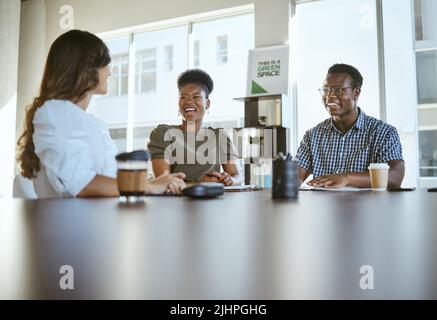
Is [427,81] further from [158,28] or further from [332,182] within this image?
[158,28]

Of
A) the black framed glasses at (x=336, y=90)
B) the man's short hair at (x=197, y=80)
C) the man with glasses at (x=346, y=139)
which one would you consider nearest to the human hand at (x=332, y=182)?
the man with glasses at (x=346, y=139)

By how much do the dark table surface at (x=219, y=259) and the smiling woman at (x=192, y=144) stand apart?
1.96 m

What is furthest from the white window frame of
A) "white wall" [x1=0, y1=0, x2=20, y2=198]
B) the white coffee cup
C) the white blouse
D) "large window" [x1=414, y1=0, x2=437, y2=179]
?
the white blouse

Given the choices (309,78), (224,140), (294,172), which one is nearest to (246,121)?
(309,78)

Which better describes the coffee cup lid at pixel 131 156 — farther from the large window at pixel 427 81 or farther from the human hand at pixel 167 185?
the large window at pixel 427 81

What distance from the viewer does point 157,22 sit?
625 centimetres

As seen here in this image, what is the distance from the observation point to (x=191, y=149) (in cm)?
265

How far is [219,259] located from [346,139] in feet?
7.43

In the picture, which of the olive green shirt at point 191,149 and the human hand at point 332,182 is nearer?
the human hand at point 332,182

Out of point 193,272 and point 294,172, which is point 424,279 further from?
point 294,172

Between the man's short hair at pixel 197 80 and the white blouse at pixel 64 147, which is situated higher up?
the man's short hair at pixel 197 80

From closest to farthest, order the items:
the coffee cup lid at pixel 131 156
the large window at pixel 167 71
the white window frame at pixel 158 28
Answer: the coffee cup lid at pixel 131 156 → the white window frame at pixel 158 28 → the large window at pixel 167 71

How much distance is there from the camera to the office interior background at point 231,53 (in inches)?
187
